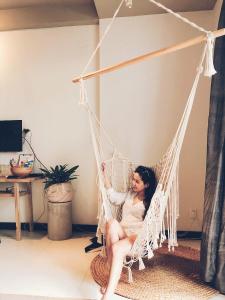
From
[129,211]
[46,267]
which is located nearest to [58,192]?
[46,267]

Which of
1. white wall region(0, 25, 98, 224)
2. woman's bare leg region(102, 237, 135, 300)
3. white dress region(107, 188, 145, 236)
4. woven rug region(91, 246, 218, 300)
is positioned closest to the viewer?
woman's bare leg region(102, 237, 135, 300)

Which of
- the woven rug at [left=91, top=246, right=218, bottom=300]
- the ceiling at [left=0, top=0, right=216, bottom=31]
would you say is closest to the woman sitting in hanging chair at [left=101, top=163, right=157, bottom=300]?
the woven rug at [left=91, top=246, right=218, bottom=300]

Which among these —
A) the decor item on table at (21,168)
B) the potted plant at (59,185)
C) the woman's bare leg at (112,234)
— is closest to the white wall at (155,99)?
the potted plant at (59,185)

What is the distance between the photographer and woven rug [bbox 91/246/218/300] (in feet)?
6.07

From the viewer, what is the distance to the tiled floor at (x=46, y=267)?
75.8 inches

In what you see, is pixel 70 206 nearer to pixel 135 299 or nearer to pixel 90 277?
pixel 90 277

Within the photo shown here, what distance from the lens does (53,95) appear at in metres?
3.18

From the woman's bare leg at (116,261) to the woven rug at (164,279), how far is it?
229mm

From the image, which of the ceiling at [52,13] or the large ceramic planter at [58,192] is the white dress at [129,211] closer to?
the large ceramic planter at [58,192]

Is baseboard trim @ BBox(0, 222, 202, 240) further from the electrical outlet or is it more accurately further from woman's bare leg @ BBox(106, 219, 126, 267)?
woman's bare leg @ BBox(106, 219, 126, 267)

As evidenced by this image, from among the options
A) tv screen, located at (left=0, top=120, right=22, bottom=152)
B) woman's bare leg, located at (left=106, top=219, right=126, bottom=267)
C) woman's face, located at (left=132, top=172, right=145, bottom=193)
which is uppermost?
tv screen, located at (left=0, top=120, right=22, bottom=152)

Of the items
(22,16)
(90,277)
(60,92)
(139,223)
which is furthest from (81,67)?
(90,277)

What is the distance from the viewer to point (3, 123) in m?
3.17

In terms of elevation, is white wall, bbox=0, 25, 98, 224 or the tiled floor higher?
white wall, bbox=0, 25, 98, 224
